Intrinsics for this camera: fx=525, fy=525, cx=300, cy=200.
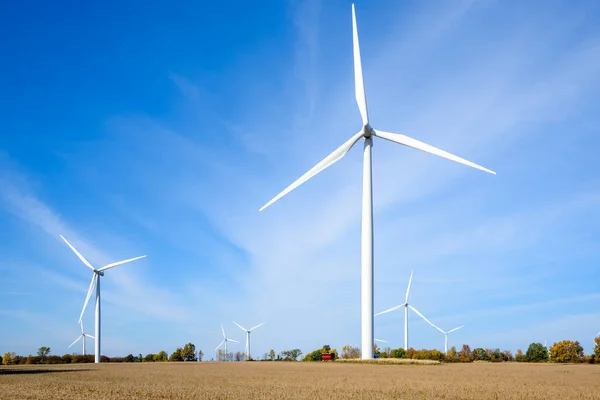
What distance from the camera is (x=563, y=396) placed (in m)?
23.4

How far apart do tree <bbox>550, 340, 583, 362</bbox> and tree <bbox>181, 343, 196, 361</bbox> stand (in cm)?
9607

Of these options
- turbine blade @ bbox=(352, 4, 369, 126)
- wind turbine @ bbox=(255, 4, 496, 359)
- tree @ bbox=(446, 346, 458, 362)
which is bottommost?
tree @ bbox=(446, 346, 458, 362)

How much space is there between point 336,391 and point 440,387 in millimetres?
6011

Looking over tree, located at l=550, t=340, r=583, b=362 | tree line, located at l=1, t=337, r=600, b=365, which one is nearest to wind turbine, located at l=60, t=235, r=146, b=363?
tree line, located at l=1, t=337, r=600, b=365

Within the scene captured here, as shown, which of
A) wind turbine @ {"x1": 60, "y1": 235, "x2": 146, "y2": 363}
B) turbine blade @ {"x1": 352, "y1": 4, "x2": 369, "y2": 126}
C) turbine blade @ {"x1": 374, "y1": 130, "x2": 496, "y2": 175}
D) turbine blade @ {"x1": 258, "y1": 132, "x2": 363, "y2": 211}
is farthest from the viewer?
wind turbine @ {"x1": 60, "y1": 235, "x2": 146, "y2": 363}

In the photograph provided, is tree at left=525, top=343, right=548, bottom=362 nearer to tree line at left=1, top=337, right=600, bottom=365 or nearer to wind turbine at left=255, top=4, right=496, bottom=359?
tree line at left=1, top=337, right=600, bottom=365

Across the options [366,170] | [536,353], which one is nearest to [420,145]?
[366,170]

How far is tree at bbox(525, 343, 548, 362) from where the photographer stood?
143 metres

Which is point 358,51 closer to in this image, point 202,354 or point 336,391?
point 336,391

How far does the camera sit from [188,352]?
483 ft

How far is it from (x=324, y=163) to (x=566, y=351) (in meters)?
104

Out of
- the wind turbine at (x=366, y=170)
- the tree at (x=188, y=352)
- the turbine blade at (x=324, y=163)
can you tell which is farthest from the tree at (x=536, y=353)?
the turbine blade at (x=324, y=163)

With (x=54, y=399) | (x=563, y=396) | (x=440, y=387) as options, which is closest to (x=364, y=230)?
(x=440, y=387)

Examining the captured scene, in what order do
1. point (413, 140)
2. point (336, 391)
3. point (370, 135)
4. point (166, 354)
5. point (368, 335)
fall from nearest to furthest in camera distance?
point (336, 391) < point (368, 335) < point (413, 140) < point (370, 135) < point (166, 354)
